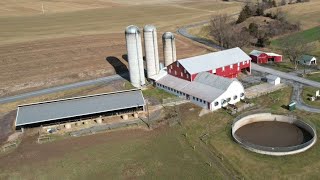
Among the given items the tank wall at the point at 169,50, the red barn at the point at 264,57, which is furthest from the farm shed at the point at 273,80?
the tank wall at the point at 169,50

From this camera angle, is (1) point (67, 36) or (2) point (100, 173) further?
(1) point (67, 36)

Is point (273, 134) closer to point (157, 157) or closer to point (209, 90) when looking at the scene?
point (209, 90)

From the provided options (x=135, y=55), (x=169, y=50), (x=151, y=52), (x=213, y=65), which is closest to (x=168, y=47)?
(x=169, y=50)

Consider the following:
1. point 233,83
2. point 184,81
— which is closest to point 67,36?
point 184,81

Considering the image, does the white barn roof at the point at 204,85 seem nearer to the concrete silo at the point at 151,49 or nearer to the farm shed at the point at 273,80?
the concrete silo at the point at 151,49

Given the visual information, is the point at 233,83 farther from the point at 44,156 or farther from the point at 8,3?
the point at 8,3

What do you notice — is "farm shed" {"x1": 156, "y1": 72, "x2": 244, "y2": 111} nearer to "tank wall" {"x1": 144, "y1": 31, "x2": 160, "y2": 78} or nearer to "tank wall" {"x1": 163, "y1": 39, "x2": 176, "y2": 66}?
"tank wall" {"x1": 144, "y1": 31, "x2": 160, "y2": 78}
